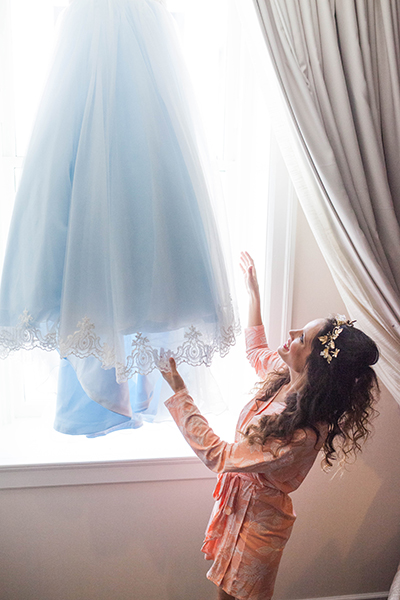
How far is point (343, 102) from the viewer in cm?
134

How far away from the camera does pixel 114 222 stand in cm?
93

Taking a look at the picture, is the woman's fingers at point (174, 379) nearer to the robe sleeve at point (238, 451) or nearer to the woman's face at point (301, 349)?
the robe sleeve at point (238, 451)

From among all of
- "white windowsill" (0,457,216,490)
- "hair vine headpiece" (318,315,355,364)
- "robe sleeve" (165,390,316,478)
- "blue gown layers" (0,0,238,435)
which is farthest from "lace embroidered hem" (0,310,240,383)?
"white windowsill" (0,457,216,490)

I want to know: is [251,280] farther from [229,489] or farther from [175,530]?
[175,530]

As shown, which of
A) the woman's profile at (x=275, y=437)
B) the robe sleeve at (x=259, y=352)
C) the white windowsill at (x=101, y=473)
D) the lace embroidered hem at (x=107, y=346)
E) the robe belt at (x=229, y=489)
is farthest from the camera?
the white windowsill at (x=101, y=473)

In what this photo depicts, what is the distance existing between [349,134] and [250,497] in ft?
3.60

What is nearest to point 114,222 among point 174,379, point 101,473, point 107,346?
point 107,346

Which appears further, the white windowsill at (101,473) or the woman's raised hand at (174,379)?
the white windowsill at (101,473)

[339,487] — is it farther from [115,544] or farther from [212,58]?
[212,58]

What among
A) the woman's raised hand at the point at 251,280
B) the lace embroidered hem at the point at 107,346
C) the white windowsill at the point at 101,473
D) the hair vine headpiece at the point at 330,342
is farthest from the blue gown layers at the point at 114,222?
the white windowsill at the point at 101,473

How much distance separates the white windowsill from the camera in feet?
5.01

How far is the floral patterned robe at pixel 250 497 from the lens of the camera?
112 cm

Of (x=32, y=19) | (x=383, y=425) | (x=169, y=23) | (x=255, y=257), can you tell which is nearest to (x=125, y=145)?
(x=169, y=23)

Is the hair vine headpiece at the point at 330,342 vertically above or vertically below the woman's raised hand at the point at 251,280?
below
